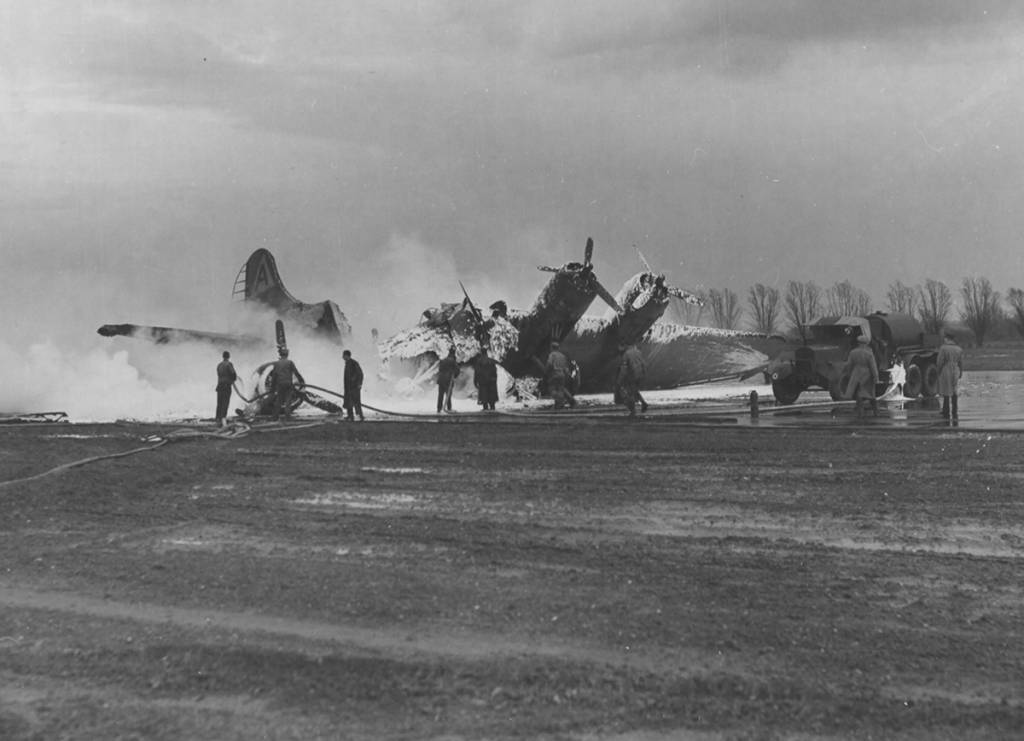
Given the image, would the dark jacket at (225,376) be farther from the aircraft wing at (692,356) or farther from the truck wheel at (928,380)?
the truck wheel at (928,380)

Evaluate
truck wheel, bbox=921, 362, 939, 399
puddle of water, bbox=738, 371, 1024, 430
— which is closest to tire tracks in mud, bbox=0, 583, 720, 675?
puddle of water, bbox=738, 371, 1024, 430

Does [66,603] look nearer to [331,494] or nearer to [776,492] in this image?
[331,494]

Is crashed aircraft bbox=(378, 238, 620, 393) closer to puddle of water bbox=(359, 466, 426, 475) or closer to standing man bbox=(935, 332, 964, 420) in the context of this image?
standing man bbox=(935, 332, 964, 420)

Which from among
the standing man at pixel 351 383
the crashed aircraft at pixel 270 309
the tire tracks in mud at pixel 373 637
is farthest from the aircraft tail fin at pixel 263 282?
the tire tracks in mud at pixel 373 637

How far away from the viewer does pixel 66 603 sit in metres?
6.37

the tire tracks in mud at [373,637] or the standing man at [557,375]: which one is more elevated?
the standing man at [557,375]

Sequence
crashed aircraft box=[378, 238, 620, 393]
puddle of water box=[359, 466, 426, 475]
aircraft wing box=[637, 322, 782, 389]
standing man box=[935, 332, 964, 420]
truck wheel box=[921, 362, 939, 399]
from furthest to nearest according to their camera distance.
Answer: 1. aircraft wing box=[637, 322, 782, 389]
2. crashed aircraft box=[378, 238, 620, 393]
3. truck wheel box=[921, 362, 939, 399]
4. standing man box=[935, 332, 964, 420]
5. puddle of water box=[359, 466, 426, 475]

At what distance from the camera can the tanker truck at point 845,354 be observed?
2531 cm

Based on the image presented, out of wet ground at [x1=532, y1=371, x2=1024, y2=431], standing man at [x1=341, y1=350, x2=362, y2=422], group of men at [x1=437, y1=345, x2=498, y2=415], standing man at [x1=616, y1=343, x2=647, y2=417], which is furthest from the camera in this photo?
group of men at [x1=437, y1=345, x2=498, y2=415]

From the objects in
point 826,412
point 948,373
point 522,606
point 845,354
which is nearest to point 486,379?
point 826,412

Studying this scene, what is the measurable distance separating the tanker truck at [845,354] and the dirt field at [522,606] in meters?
13.2

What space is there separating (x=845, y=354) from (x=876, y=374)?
5.00 m

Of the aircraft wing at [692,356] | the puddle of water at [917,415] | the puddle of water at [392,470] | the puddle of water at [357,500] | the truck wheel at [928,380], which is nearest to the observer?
the puddle of water at [357,500]

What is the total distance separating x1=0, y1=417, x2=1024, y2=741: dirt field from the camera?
4344 mm
